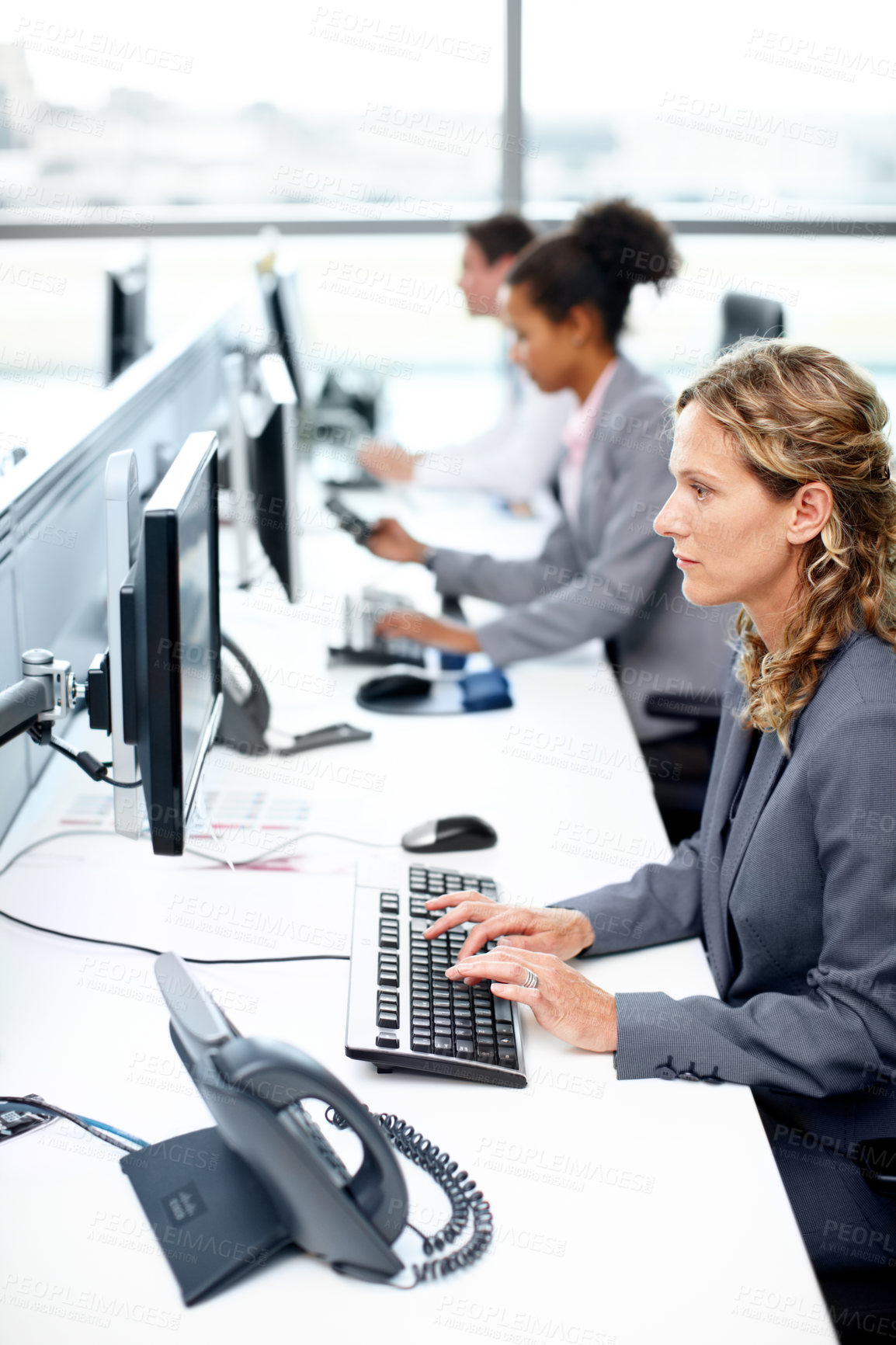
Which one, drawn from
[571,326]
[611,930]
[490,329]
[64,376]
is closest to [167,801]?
[611,930]

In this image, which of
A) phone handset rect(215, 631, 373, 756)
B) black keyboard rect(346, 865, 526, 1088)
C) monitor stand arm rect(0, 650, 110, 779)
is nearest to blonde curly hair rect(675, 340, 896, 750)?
black keyboard rect(346, 865, 526, 1088)

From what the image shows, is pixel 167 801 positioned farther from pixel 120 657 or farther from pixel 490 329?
pixel 490 329

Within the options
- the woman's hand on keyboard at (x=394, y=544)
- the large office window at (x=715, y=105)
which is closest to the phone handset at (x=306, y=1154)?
the woman's hand on keyboard at (x=394, y=544)

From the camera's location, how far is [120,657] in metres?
1.00

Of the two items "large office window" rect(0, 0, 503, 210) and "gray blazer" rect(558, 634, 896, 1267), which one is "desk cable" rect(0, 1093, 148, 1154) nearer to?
"gray blazer" rect(558, 634, 896, 1267)

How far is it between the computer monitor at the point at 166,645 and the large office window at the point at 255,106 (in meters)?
3.61

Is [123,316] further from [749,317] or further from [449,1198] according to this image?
[449,1198]

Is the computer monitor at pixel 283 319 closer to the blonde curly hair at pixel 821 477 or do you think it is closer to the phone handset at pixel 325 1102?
the blonde curly hair at pixel 821 477

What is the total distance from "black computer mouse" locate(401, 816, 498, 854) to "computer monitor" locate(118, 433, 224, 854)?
291 millimetres

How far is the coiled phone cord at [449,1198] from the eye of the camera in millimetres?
816

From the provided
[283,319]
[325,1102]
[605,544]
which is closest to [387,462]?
[283,319]

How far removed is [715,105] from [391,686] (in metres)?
3.57

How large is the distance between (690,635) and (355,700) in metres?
0.66

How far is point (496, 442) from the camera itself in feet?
11.2
